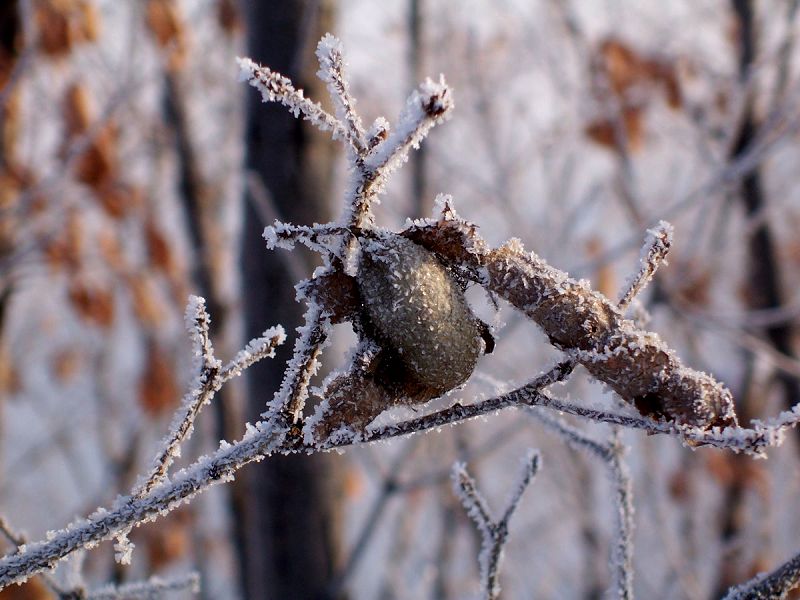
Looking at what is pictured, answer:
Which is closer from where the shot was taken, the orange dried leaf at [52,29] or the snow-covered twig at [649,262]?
the snow-covered twig at [649,262]

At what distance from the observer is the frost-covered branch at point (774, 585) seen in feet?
1.51

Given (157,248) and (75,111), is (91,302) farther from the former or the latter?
(75,111)

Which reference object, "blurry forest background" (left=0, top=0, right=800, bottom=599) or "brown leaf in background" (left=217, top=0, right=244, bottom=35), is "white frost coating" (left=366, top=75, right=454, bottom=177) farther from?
"brown leaf in background" (left=217, top=0, right=244, bottom=35)

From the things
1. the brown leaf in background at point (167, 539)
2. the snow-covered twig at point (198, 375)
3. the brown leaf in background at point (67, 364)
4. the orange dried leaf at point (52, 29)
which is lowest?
the snow-covered twig at point (198, 375)

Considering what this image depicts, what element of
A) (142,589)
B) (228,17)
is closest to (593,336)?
(142,589)

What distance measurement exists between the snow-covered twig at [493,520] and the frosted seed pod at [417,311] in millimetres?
157

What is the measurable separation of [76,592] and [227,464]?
0.27m

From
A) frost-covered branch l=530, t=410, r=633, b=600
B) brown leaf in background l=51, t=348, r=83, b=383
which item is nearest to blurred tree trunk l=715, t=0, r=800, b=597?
frost-covered branch l=530, t=410, r=633, b=600

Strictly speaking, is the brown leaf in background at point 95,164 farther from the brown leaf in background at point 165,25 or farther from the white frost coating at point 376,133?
the white frost coating at point 376,133

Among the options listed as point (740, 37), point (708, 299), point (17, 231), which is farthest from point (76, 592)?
point (708, 299)

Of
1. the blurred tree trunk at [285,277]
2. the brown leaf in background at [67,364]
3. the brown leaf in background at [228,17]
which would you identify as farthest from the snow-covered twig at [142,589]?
the brown leaf in background at [67,364]

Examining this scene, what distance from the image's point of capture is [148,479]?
0.39 meters

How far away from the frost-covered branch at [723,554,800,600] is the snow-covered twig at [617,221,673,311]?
0.76 feet

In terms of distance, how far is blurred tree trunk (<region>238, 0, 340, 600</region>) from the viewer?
1.16 m
